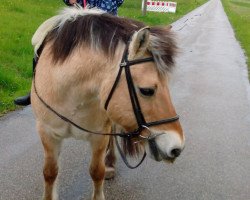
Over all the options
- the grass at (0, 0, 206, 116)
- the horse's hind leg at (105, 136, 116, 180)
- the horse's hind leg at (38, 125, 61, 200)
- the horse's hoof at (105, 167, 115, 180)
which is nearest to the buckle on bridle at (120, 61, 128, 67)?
the horse's hind leg at (38, 125, 61, 200)

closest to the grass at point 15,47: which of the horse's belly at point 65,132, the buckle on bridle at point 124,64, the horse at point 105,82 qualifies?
the horse at point 105,82

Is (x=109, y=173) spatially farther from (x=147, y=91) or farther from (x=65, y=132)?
(x=147, y=91)

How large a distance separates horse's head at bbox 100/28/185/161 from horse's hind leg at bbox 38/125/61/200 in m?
0.94

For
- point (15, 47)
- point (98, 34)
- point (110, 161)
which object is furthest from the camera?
point (15, 47)

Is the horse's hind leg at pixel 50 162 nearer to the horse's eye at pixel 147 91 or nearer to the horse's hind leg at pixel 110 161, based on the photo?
the horse's hind leg at pixel 110 161

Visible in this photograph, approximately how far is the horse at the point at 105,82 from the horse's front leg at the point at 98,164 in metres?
0.07

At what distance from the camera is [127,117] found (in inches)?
103

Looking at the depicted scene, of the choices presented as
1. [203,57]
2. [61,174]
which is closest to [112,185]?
[61,174]

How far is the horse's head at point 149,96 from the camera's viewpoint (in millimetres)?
2537

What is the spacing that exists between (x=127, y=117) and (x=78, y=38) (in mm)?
671

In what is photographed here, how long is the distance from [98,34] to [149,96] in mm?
594

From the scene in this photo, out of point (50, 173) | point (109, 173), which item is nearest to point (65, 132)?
point (50, 173)

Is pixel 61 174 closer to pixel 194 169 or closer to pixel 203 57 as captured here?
pixel 194 169

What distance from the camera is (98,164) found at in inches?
146
